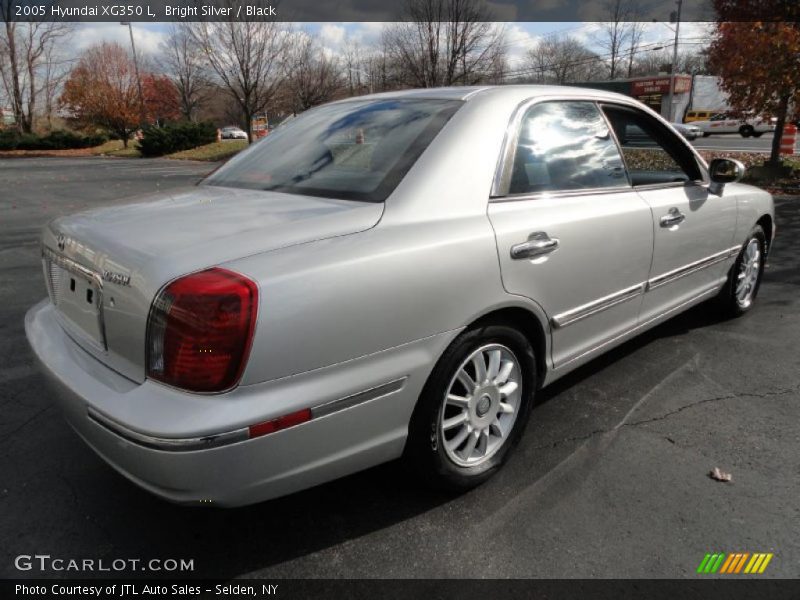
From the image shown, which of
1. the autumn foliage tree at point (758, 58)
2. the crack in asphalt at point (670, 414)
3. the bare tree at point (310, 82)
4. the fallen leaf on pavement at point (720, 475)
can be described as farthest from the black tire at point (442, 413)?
the bare tree at point (310, 82)

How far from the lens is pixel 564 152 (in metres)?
2.81

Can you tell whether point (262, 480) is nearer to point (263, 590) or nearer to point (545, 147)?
point (263, 590)

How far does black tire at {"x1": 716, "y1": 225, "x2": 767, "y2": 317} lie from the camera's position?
4.24 m

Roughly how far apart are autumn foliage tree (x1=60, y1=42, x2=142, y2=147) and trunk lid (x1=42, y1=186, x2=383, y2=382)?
136 feet

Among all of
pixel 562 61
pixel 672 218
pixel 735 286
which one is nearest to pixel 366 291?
pixel 672 218

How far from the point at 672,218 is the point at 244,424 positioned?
8.78 ft

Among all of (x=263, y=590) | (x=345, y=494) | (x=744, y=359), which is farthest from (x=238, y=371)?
(x=744, y=359)

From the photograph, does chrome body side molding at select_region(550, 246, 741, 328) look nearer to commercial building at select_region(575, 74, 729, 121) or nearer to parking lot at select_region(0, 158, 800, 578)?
parking lot at select_region(0, 158, 800, 578)

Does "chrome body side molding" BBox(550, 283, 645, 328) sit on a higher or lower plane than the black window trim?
lower

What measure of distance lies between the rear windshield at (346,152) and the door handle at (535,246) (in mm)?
553

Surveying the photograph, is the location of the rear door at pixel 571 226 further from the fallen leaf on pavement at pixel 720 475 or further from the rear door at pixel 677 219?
the fallen leaf on pavement at pixel 720 475

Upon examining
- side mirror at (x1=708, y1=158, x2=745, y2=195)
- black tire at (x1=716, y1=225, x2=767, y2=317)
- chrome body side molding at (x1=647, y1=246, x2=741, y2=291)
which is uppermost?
side mirror at (x1=708, y1=158, x2=745, y2=195)

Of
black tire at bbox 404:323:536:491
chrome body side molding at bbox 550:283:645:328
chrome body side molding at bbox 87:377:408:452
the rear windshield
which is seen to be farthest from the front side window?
chrome body side molding at bbox 87:377:408:452

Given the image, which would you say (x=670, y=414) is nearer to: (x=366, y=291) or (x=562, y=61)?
(x=366, y=291)
